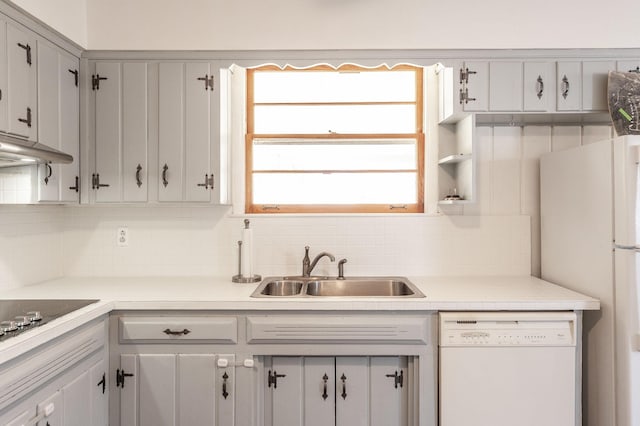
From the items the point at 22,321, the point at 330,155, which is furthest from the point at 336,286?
the point at 22,321

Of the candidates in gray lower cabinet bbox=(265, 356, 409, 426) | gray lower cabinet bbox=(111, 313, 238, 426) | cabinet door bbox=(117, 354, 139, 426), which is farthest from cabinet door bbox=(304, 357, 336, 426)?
cabinet door bbox=(117, 354, 139, 426)

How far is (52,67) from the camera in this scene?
218cm

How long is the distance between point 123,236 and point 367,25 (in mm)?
1974

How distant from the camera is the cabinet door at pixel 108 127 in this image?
2.42 metres

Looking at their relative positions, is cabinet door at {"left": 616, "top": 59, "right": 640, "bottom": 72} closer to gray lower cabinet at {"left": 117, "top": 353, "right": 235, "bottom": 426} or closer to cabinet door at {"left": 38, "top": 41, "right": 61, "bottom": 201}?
gray lower cabinet at {"left": 117, "top": 353, "right": 235, "bottom": 426}

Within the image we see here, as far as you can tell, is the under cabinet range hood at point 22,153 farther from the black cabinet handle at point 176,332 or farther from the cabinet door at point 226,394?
the cabinet door at point 226,394

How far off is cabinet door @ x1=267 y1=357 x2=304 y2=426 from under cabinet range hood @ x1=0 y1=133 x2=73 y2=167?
4.50 feet

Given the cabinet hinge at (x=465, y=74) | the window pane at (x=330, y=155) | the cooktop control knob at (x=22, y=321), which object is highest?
the cabinet hinge at (x=465, y=74)

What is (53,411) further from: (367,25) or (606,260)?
(606,260)

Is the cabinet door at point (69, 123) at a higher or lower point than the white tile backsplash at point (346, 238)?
higher

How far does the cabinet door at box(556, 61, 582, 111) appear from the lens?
2371 mm

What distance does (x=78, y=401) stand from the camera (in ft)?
5.95

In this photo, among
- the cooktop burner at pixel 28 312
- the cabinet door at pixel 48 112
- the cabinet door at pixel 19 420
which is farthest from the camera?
the cabinet door at pixel 48 112

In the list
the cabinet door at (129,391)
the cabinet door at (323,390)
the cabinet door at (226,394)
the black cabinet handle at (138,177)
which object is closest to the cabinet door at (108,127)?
the black cabinet handle at (138,177)
